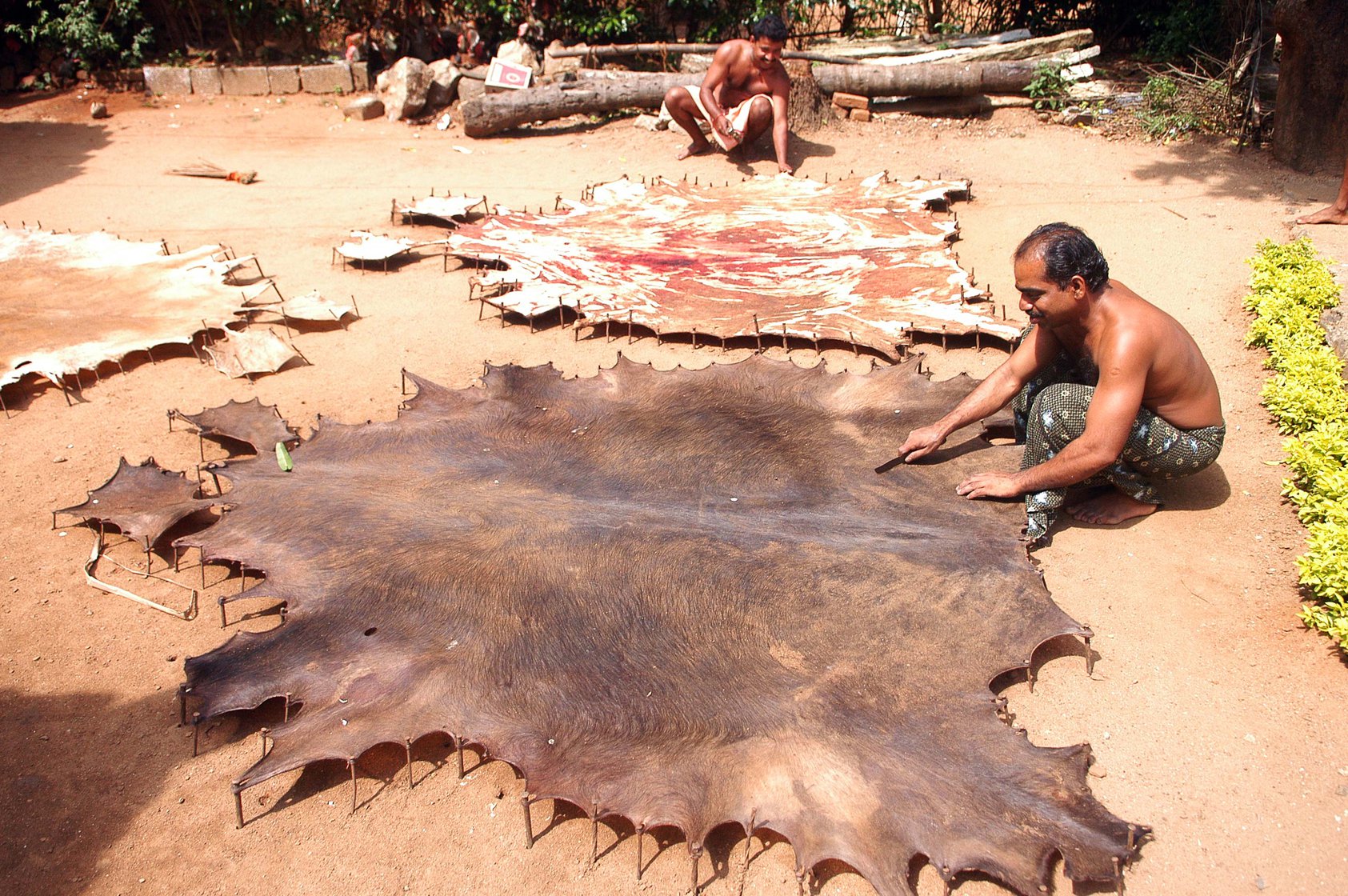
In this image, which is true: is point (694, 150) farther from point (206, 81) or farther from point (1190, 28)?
point (206, 81)

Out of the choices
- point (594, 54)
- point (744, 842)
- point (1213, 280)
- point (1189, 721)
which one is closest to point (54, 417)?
point (744, 842)

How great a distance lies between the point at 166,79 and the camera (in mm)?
9883

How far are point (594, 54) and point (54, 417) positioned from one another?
7.26m

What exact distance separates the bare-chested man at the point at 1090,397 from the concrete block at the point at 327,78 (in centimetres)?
917

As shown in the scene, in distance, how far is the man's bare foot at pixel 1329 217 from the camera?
512 centimetres

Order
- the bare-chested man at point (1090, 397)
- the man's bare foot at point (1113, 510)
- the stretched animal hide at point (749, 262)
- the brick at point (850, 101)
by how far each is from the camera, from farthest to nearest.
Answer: the brick at point (850, 101) < the stretched animal hide at point (749, 262) < the man's bare foot at point (1113, 510) < the bare-chested man at point (1090, 397)

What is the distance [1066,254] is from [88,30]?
11.1 m

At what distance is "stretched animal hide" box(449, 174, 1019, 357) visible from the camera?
168 inches

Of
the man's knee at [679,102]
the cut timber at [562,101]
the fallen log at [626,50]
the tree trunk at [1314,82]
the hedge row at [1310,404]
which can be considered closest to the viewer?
the hedge row at [1310,404]

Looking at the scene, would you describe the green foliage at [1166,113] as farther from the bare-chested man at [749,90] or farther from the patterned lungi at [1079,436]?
the patterned lungi at [1079,436]

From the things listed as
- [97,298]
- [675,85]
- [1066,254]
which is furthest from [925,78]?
[97,298]

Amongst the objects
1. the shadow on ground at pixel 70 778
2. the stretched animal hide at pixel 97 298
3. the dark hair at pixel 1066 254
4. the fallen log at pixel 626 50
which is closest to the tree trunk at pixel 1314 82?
the fallen log at pixel 626 50

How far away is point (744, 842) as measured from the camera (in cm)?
199

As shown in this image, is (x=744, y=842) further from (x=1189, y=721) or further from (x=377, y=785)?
(x=1189, y=721)
